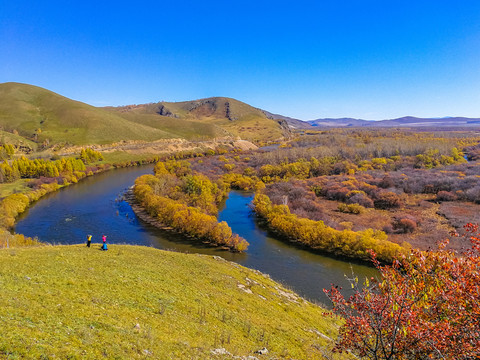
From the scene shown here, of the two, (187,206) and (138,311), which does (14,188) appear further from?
(138,311)

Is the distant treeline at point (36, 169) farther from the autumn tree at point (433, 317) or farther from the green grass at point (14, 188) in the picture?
the autumn tree at point (433, 317)

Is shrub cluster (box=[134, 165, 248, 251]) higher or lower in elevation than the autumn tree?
lower

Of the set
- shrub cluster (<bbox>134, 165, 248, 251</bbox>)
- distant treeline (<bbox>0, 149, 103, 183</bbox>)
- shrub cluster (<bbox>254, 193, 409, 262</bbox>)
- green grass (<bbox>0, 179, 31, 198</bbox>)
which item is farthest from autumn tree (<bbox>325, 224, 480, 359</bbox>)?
distant treeline (<bbox>0, 149, 103, 183</bbox>)

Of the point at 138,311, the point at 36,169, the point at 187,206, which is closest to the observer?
the point at 138,311

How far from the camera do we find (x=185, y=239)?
54438 millimetres

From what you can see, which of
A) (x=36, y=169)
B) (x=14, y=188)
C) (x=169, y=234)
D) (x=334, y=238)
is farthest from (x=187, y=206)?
(x=36, y=169)

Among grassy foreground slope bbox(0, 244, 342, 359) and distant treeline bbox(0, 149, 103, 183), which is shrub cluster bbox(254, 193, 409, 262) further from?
distant treeline bbox(0, 149, 103, 183)

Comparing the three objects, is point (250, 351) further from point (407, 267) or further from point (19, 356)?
point (19, 356)

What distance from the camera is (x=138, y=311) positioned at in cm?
1570

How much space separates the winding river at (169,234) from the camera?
137 ft

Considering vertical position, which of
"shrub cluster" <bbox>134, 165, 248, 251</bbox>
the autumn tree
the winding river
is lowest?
the winding river

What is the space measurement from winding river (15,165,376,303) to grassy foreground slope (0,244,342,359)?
13.7m

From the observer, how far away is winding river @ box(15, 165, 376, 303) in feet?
137

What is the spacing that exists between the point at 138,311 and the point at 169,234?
4206 cm
